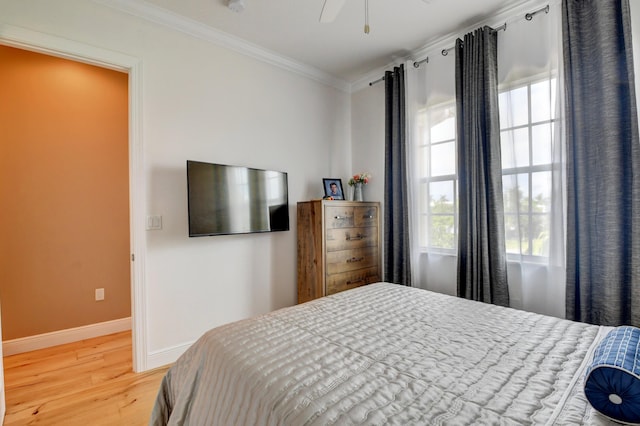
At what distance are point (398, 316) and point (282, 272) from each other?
6.19ft

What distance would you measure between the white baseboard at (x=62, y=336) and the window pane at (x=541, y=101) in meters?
4.32

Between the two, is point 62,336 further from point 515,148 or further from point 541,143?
point 541,143

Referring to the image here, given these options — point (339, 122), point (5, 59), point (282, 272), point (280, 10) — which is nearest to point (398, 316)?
point (282, 272)

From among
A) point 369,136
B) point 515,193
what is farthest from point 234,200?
point 515,193

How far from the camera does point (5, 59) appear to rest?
8.69 ft

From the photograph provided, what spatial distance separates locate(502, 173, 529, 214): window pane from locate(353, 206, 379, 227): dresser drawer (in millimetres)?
1313

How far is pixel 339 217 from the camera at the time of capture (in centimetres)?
303

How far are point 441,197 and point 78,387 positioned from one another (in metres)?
3.35

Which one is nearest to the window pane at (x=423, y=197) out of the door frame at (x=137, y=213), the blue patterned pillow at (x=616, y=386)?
the blue patterned pillow at (x=616, y=386)

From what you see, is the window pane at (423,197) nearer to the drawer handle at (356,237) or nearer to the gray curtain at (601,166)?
the drawer handle at (356,237)

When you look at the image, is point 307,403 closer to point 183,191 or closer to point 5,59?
point 183,191

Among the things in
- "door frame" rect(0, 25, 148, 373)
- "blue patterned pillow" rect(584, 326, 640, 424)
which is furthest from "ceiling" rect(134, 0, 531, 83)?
"blue patterned pillow" rect(584, 326, 640, 424)

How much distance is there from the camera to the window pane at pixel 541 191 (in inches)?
87.1

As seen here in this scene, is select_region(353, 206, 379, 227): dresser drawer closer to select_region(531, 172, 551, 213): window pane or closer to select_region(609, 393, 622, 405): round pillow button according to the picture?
select_region(531, 172, 551, 213): window pane
